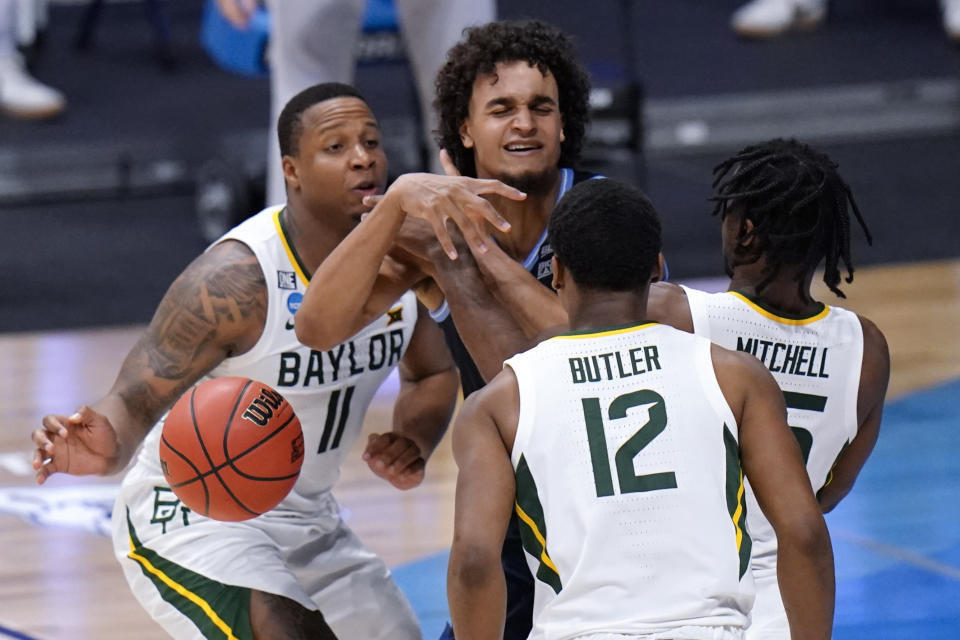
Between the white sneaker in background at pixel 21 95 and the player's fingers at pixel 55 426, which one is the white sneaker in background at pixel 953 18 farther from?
the player's fingers at pixel 55 426

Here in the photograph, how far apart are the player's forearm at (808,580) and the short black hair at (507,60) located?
4.96 ft

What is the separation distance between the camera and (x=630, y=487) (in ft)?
8.59

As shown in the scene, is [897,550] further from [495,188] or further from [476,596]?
[476,596]

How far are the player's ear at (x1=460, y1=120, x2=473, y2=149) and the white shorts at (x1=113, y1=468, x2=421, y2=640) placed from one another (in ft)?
3.69

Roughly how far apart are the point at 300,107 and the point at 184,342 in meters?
0.76

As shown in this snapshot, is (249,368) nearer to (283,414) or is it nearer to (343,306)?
(283,414)

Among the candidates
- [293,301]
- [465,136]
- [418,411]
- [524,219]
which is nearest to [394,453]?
[418,411]

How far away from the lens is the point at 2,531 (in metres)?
5.79

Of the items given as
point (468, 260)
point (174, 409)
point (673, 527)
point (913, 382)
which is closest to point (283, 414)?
point (174, 409)

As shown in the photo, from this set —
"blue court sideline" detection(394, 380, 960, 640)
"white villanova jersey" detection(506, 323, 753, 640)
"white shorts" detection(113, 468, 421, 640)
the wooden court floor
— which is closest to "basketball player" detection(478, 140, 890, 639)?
"white villanova jersey" detection(506, 323, 753, 640)

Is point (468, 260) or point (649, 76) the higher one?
point (468, 260)

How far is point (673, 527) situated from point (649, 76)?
9.90m

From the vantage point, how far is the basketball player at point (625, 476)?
2.61m

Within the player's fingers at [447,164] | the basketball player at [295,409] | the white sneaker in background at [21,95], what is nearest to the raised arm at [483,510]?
the basketball player at [295,409]
